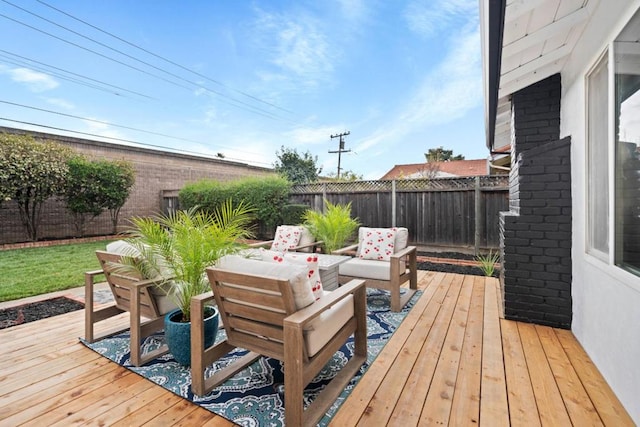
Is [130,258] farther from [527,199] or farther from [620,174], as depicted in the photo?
[527,199]

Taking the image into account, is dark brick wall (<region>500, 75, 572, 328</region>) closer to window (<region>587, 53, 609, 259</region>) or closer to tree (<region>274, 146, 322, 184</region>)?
window (<region>587, 53, 609, 259</region>)

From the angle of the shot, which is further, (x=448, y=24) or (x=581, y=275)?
(x=448, y=24)

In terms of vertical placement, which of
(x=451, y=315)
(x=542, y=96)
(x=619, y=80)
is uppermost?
(x=542, y=96)

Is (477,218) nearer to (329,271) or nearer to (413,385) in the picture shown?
(329,271)

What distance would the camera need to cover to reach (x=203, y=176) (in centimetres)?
1212

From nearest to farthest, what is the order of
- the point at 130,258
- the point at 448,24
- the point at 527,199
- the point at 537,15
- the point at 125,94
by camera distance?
1. the point at 537,15
2. the point at 130,258
3. the point at 527,199
4. the point at 448,24
5. the point at 125,94

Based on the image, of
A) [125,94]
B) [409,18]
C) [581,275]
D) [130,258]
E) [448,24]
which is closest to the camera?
[130,258]

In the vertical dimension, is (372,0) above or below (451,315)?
above

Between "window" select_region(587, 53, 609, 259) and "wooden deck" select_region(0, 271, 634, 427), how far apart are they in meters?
0.90

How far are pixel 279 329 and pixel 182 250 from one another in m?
0.94

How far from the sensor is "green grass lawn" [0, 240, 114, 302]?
392 cm

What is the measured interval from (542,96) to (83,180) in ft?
32.7

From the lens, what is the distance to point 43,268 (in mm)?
5027

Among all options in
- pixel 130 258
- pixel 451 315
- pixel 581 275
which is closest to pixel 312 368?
pixel 130 258
